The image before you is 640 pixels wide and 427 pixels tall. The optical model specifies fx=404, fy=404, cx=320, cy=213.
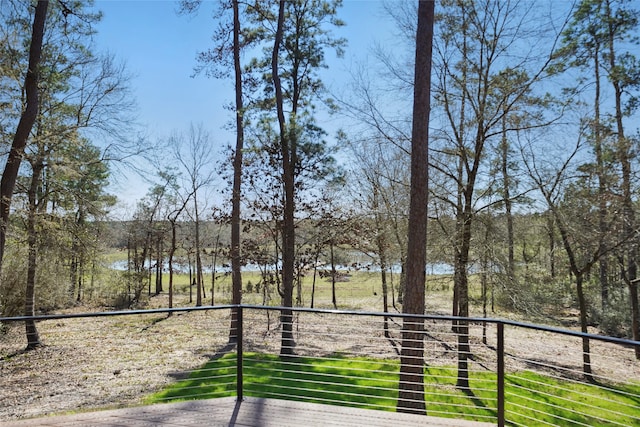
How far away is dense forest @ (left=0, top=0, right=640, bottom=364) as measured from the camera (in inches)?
293

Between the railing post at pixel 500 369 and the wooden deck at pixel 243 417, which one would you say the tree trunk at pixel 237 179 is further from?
the railing post at pixel 500 369

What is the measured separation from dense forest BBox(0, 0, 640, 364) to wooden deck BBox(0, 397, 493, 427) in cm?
533

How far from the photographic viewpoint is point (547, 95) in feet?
23.7

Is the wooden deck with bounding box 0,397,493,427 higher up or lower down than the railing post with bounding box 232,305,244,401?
lower down

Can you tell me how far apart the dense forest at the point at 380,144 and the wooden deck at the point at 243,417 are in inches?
210

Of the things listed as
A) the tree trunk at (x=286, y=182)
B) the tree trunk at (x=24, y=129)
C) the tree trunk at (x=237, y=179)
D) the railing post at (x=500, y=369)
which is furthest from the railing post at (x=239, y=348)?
the tree trunk at (x=237, y=179)

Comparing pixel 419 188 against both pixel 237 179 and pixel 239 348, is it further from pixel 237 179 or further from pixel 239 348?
pixel 237 179

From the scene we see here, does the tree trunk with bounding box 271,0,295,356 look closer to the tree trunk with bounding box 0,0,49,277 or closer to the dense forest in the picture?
the dense forest

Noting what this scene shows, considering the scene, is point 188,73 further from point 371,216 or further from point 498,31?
point 498,31

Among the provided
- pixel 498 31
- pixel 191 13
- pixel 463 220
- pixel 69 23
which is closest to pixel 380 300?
pixel 463 220

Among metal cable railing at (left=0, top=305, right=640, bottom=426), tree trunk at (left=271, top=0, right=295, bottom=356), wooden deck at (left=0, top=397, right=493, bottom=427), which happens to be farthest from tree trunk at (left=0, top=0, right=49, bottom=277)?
wooden deck at (left=0, top=397, right=493, bottom=427)

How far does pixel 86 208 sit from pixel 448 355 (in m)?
9.25

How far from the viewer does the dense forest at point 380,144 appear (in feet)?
24.4

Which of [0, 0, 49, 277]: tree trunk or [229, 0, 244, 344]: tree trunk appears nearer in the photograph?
[0, 0, 49, 277]: tree trunk
